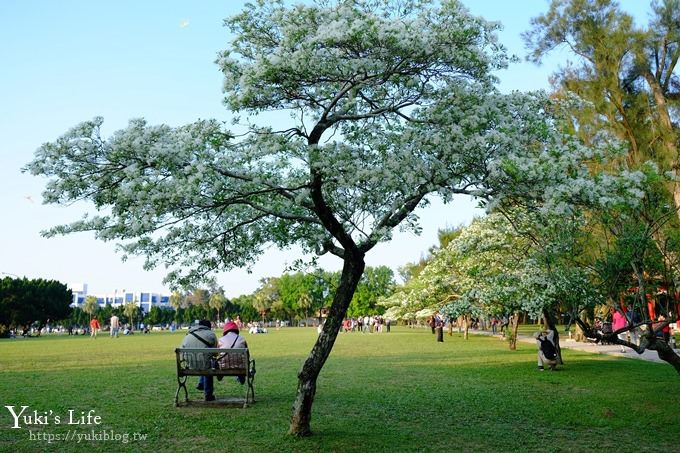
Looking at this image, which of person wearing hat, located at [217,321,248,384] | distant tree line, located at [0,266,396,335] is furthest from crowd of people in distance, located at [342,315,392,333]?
person wearing hat, located at [217,321,248,384]

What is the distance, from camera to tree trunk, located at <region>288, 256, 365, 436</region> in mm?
8367

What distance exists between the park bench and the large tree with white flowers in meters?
2.55

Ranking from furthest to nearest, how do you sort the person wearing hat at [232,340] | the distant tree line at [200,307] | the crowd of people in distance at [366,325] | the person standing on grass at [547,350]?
the distant tree line at [200,307] → the crowd of people in distance at [366,325] → the person standing on grass at [547,350] → the person wearing hat at [232,340]

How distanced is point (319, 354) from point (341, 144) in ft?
9.32

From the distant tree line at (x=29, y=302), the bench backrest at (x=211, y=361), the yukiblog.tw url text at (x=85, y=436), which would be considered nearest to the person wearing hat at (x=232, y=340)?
the bench backrest at (x=211, y=361)

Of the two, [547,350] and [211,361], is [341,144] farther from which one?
[547,350]

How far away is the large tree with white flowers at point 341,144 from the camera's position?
7164 mm

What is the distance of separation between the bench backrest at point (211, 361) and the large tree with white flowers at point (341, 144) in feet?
8.32

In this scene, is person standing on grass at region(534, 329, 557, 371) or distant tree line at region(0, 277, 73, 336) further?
distant tree line at region(0, 277, 73, 336)

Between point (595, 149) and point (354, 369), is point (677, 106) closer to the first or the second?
point (354, 369)

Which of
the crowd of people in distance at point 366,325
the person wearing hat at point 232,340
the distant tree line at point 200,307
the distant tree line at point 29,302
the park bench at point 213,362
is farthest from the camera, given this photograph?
the distant tree line at point 200,307

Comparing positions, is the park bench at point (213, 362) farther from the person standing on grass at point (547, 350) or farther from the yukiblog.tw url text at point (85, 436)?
the person standing on grass at point (547, 350)

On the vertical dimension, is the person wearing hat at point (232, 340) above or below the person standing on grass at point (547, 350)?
above

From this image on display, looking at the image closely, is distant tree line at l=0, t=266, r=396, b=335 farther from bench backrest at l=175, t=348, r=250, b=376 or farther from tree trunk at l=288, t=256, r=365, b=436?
tree trunk at l=288, t=256, r=365, b=436
